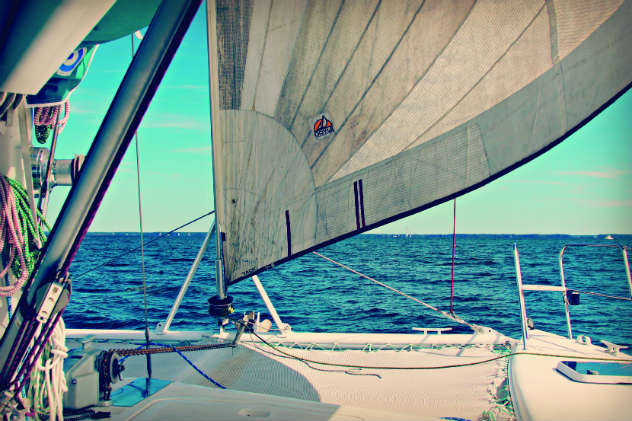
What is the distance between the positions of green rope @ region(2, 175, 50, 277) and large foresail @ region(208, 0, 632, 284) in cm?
109

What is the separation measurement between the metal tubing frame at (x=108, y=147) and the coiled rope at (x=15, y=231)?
20 cm

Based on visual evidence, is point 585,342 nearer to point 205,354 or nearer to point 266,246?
point 266,246

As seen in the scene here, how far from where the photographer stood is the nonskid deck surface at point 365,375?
10.3 feet

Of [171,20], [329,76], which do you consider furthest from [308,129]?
[171,20]

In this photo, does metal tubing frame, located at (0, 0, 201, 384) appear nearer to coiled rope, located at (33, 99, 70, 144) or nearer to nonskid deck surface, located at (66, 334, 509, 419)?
coiled rope, located at (33, 99, 70, 144)

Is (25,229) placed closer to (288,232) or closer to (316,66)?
(288,232)

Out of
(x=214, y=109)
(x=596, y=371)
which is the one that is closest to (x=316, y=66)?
(x=214, y=109)

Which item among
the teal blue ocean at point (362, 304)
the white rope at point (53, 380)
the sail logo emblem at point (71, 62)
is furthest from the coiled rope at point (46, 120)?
the teal blue ocean at point (362, 304)

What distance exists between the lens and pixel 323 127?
7.93 ft

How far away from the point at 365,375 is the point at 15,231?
9.76 ft

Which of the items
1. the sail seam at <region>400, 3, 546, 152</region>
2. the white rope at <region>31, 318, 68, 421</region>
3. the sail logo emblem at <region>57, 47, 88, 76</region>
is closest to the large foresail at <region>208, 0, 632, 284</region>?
the sail seam at <region>400, 3, 546, 152</region>

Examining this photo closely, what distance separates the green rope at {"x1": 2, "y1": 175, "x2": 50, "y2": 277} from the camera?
76.1 inches

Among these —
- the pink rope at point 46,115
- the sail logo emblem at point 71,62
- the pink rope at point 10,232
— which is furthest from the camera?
the sail logo emblem at point 71,62

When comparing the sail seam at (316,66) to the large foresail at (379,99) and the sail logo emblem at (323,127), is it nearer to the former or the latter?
the large foresail at (379,99)
